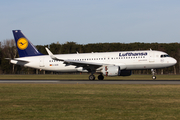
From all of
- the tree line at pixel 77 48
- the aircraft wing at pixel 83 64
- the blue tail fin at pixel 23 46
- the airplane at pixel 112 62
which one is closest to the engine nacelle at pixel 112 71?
the airplane at pixel 112 62

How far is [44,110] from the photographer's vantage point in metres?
12.4

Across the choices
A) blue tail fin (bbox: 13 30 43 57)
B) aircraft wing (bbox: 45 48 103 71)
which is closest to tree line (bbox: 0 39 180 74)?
blue tail fin (bbox: 13 30 43 57)

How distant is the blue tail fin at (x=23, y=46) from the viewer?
144 ft

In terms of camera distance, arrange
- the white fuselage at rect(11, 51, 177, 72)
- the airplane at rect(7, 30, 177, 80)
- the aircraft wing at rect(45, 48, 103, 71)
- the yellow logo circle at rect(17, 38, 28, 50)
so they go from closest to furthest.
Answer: the aircraft wing at rect(45, 48, 103, 71)
the airplane at rect(7, 30, 177, 80)
the white fuselage at rect(11, 51, 177, 72)
the yellow logo circle at rect(17, 38, 28, 50)

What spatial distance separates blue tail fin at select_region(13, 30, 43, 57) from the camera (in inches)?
1726

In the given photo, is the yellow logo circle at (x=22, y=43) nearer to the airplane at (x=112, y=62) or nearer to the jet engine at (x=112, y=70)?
the airplane at (x=112, y=62)

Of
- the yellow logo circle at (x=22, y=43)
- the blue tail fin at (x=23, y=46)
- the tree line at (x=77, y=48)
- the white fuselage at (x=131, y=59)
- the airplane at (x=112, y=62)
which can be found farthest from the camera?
the tree line at (x=77, y=48)

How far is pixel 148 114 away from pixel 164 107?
225cm

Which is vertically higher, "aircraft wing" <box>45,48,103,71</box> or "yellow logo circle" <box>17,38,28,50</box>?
"yellow logo circle" <box>17,38,28,50</box>

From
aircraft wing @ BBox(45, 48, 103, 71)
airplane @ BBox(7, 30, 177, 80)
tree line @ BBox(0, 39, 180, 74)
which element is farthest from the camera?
tree line @ BBox(0, 39, 180, 74)

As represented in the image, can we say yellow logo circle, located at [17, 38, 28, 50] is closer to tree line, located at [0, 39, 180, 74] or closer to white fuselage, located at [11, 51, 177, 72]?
white fuselage, located at [11, 51, 177, 72]

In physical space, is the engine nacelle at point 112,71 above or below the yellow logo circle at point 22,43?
below

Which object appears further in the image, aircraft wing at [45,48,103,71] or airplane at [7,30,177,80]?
airplane at [7,30,177,80]

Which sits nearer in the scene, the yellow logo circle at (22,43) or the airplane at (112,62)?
the airplane at (112,62)
